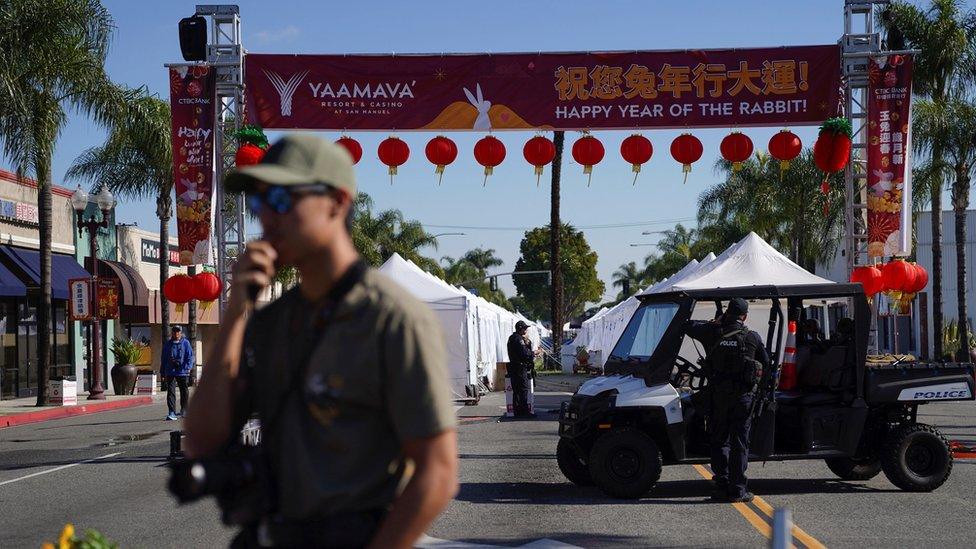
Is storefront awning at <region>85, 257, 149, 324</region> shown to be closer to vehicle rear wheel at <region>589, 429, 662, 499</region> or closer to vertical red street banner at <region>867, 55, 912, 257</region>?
vertical red street banner at <region>867, 55, 912, 257</region>

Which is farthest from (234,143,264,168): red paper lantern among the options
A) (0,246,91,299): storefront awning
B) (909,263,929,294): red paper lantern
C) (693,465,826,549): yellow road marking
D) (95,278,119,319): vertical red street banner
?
(0,246,91,299): storefront awning

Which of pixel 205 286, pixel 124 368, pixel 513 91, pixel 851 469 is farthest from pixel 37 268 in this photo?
pixel 851 469

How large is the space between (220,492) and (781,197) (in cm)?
4942

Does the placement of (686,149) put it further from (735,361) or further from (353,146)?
(735,361)

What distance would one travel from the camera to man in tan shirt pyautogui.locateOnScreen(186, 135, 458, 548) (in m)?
2.64

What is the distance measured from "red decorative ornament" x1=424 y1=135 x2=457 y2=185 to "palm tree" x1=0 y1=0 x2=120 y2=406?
10561mm

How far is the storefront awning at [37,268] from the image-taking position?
103ft

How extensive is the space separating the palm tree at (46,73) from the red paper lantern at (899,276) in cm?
1696

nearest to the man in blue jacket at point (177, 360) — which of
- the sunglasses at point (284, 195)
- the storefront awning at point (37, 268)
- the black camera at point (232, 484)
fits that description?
the storefront awning at point (37, 268)

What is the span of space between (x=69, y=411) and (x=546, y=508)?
19.6 m

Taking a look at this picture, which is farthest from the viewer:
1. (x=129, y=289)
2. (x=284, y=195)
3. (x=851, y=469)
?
(x=129, y=289)

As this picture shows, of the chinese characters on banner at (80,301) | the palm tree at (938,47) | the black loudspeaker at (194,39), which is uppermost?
the palm tree at (938,47)

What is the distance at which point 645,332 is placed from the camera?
40.6 feet

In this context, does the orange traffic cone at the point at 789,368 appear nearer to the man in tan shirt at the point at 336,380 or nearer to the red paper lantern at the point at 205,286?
the red paper lantern at the point at 205,286
